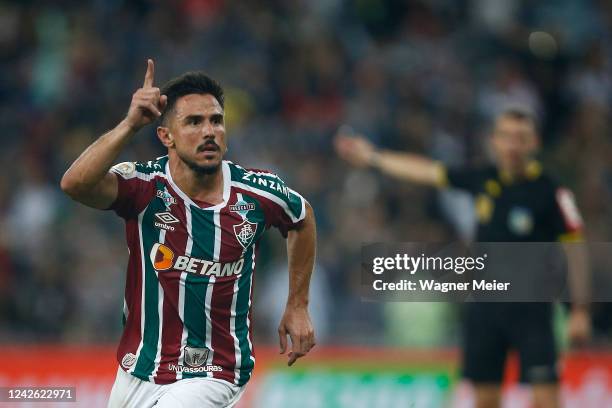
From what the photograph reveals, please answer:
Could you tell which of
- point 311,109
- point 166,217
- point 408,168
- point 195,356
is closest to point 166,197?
point 166,217

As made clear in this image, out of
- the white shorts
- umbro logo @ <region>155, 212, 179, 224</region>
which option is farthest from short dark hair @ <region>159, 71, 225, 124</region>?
the white shorts

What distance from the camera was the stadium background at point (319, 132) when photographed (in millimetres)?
10758

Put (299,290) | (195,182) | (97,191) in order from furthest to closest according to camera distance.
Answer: (299,290) → (195,182) → (97,191)

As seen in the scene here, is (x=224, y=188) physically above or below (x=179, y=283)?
above

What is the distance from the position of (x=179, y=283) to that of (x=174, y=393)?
20.7 inches

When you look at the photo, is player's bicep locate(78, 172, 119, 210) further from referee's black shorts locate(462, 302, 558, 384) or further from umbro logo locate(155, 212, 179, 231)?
referee's black shorts locate(462, 302, 558, 384)

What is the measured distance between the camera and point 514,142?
355 inches

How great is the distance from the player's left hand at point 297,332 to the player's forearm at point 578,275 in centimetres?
312

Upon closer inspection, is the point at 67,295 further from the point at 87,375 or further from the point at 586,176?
the point at 586,176

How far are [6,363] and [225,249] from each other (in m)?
5.41

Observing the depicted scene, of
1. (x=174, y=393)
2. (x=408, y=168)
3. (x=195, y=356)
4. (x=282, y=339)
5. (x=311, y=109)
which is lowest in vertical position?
(x=174, y=393)

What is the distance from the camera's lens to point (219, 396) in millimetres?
5871

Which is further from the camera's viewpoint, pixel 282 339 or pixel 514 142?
pixel 514 142

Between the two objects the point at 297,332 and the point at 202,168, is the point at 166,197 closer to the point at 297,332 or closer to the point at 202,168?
the point at 202,168
